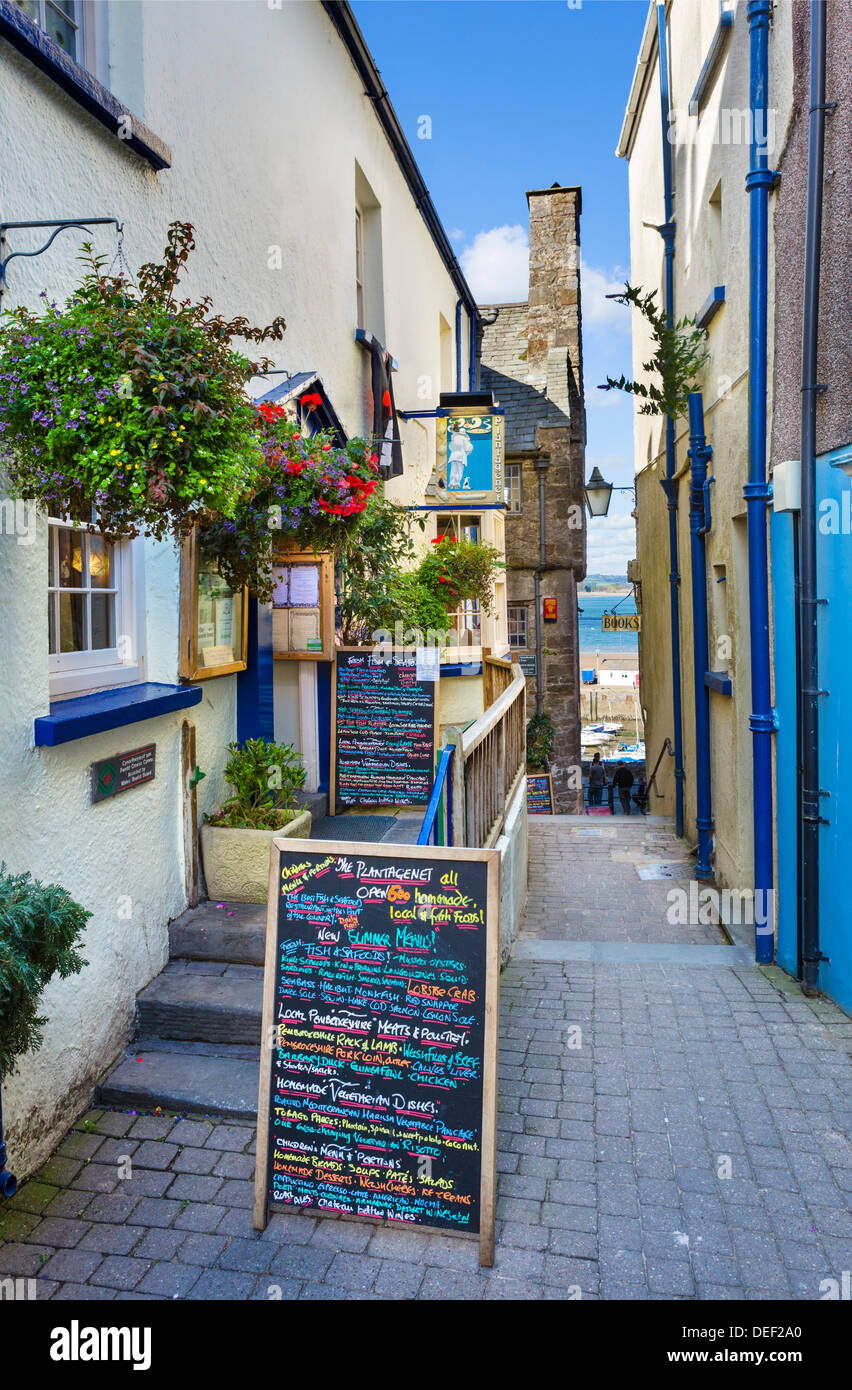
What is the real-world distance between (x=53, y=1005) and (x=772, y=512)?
4.97 m

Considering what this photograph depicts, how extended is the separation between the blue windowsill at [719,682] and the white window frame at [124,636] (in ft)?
15.2

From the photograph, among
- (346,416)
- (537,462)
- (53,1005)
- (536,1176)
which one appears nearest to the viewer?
(536,1176)

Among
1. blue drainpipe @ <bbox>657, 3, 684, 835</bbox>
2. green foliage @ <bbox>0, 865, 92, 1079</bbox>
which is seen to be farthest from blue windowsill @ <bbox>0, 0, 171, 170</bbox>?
blue drainpipe @ <bbox>657, 3, 684, 835</bbox>

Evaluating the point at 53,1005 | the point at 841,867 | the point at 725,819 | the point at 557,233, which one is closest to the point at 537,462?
the point at 557,233

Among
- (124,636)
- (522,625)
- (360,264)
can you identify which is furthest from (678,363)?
(522,625)

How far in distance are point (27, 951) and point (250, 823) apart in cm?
254

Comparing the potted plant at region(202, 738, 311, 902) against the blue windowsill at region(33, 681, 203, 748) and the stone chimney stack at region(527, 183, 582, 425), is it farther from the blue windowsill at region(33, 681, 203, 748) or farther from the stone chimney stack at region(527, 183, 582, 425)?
the stone chimney stack at region(527, 183, 582, 425)

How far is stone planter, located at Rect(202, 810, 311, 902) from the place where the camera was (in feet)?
17.4

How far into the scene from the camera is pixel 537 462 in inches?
784

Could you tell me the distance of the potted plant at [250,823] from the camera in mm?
5336

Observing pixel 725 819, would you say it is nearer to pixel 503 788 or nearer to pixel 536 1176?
pixel 503 788

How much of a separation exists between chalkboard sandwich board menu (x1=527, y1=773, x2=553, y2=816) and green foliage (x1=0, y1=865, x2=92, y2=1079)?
15.3 m

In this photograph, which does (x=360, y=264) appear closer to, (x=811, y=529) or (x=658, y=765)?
(x=811, y=529)

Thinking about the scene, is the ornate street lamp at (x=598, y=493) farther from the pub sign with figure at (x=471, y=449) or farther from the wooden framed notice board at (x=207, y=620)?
the wooden framed notice board at (x=207, y=620)
